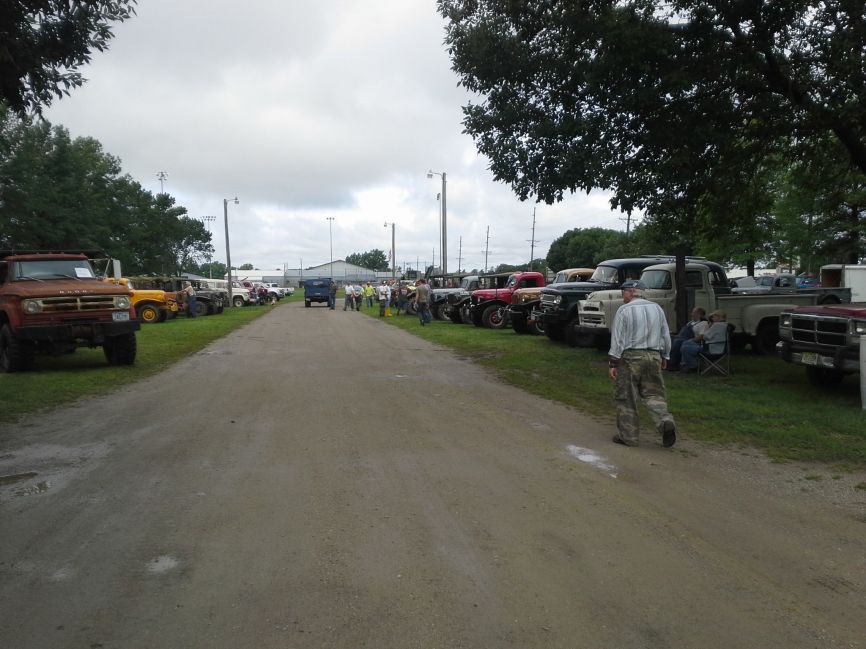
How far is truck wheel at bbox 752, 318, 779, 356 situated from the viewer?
14602 millimetres

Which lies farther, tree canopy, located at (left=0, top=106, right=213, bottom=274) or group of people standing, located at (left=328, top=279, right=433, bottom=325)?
tree canopy, located at (left=0, top=106, right=213, bottom=274)

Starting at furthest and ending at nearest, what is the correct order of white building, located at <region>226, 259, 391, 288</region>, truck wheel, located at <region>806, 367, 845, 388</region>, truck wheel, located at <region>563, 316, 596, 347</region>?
white building, located at <region>226, 259, 391, 288</region>
truck wheel, located at <region>563, 316, 596, 347</region>
truck wheel, located at <region>806, 367, 845, 388</region>

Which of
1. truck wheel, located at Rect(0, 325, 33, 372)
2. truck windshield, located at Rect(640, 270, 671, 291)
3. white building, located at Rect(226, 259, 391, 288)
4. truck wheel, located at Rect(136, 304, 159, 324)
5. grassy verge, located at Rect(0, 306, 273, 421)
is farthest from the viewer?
white building, located at Rect(226, 259, 391, 288)

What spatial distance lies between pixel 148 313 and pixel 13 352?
56.0 feet

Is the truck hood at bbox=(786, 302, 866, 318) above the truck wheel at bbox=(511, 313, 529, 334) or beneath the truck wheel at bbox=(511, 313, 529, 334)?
above

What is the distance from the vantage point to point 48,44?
9.62 m

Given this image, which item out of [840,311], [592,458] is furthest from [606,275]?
[592,458]

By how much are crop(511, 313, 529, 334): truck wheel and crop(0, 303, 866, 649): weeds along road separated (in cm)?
1235

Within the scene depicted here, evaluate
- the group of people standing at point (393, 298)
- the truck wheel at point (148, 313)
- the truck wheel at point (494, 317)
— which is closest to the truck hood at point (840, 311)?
the truck wheel at point (494, 317)

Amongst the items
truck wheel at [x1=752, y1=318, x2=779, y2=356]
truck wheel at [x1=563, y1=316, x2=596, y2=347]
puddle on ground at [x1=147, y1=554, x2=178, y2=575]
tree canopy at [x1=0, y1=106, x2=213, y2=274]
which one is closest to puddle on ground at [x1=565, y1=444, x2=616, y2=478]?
puddle on ground at [x1=147, y1=554, x2=178, y2=575]

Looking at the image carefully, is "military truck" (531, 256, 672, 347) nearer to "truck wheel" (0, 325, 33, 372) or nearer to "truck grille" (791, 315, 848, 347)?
"truck grille" (791, 315, 848, 347)

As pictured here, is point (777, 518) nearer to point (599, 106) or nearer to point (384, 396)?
point (384, 396)

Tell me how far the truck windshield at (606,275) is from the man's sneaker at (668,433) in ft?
32.4

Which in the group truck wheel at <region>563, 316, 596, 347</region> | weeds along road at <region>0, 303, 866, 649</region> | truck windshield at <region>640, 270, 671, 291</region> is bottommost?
weeds along road at <region>0, 303, 866, 649</region>
